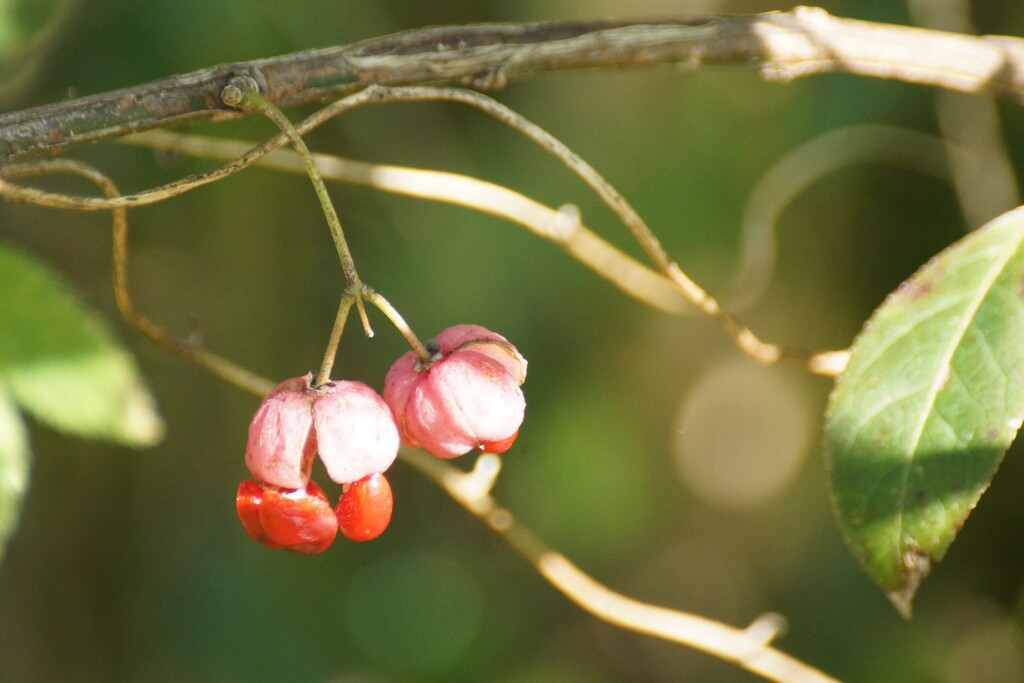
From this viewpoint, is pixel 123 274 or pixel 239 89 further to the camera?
pixel 123 274

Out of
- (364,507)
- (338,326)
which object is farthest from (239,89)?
(364,507)

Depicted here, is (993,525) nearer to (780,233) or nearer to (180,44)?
(780,233)

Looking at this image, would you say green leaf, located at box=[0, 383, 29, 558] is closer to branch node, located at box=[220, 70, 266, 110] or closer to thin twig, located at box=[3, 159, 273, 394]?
thin twig, located at box=[3, 159, 273, 394]

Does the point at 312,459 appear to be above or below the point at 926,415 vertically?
above

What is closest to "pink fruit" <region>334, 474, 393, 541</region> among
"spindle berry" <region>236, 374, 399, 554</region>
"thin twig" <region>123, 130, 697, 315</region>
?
"spindle berry" <region>236, 374, 399, 554</region>

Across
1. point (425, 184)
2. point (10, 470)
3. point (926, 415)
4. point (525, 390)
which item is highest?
point (525, 390)

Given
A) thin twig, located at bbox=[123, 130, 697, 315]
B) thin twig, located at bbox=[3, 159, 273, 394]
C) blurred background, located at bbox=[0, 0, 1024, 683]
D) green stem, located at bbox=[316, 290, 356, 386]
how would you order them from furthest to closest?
blurred background, located at bbox=[0, 0, 1024, 683] → thin twig, located at bbox=[123, 130, 697, 315] → thin twig, located at bbox=[3, 159, 273, 394] → green stem, located at bbox=[316, 290, 356, 386]

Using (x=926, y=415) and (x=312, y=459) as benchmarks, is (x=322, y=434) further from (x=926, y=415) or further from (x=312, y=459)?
(x=926, y=415)
